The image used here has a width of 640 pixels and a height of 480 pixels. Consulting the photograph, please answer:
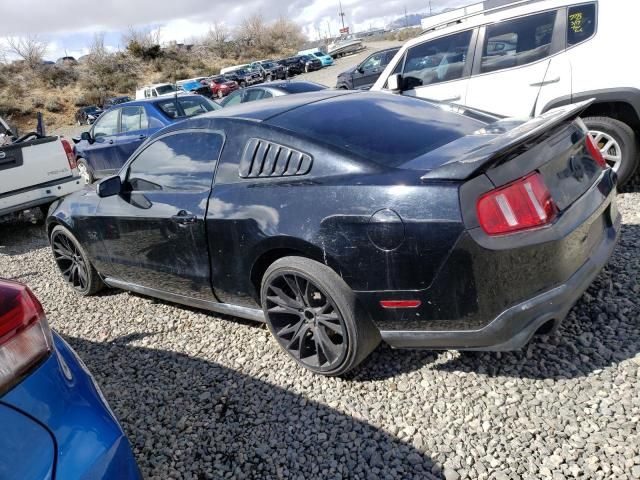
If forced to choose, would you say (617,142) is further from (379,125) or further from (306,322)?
(306,322)

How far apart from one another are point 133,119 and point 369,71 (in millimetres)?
10306

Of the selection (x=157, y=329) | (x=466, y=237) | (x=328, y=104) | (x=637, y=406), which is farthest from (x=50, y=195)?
(x=637, y=406)

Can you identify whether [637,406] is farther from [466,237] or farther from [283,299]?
[283,299]

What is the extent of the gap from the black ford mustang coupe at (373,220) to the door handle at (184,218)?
0.5 inches

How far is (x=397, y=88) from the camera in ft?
19.2

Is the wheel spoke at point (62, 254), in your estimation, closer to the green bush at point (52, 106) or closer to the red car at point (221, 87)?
the red car at point (221, 87)

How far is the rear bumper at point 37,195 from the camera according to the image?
6.80m

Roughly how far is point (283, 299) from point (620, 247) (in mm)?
2613

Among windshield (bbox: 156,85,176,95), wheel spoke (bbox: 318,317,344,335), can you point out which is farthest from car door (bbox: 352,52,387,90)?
wheel spoke (bbox: 318,317,344,335)

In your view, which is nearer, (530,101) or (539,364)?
(539,364)

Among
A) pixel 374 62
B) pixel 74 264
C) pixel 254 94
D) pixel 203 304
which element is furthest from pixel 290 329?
pixel 374 62

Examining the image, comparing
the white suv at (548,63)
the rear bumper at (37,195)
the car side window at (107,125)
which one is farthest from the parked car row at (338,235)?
the car side window at (107,125)

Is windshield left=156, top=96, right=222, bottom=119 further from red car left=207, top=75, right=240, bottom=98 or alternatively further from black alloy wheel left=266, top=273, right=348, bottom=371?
red car left=207, top=75, right=240, bottom=98

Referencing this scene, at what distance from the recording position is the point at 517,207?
2.29 metres
